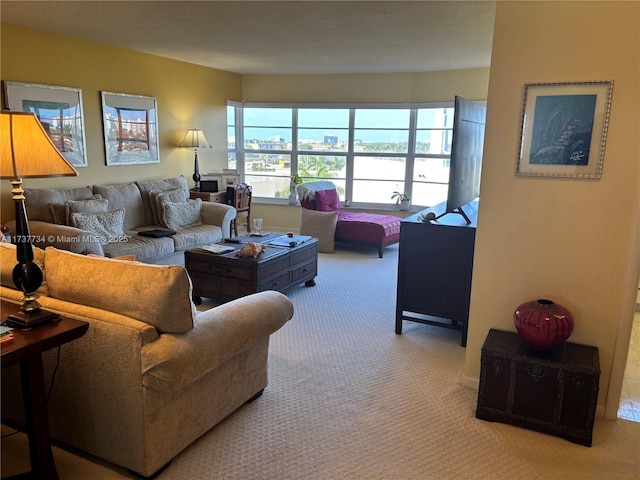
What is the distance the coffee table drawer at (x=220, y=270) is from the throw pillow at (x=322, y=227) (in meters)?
2.27

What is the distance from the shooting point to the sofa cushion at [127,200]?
5.01m

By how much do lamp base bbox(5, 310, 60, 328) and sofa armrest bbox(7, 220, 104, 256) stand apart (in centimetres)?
219

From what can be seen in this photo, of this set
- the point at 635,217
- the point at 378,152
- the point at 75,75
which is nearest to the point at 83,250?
the point at 75,75

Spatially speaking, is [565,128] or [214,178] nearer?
[565,128]

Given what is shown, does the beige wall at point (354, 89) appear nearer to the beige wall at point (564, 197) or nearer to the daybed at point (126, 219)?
the daybed at point (126, 219)

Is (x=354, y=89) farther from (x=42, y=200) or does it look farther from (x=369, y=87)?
(x=42, y=200)

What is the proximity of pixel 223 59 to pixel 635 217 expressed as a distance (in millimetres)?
5034

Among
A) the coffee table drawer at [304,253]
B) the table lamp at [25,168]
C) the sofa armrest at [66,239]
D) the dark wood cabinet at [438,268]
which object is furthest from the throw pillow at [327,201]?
the table lamp at [25,168]

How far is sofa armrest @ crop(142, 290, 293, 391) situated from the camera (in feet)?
6.13

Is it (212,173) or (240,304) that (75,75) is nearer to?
(212,173)

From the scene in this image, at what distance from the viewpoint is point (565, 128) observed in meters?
2.41

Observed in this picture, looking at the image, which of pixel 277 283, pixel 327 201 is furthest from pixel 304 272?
pixel 327 201

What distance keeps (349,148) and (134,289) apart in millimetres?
5723

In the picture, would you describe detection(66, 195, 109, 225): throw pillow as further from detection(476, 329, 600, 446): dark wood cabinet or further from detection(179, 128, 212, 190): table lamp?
detection(476, 329, 600, 446): dark wood cabinet
